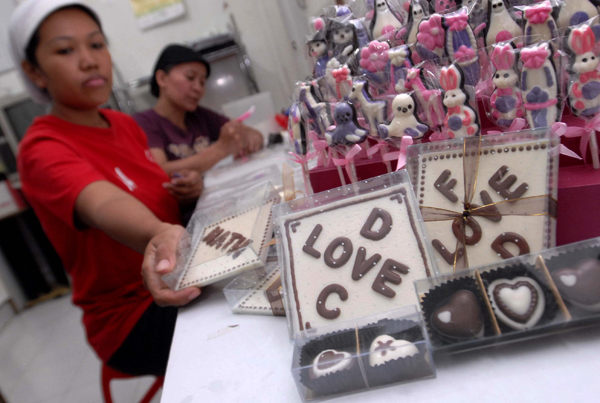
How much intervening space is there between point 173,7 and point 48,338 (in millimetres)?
2753

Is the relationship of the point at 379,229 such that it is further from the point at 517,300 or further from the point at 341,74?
the point at 341,74

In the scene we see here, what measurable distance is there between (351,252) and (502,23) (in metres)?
0.45

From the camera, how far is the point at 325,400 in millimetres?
468

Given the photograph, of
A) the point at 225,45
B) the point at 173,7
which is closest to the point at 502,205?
the point at 225,45

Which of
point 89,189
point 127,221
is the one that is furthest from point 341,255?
point 89,189

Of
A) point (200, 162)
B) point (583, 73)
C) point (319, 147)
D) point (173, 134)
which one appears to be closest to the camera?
point (583, 73)

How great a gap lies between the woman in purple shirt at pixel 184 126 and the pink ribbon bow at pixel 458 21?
1411mm

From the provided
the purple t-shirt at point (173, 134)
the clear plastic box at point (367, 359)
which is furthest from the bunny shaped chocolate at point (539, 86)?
the purple t-shirt at point (173, 134)

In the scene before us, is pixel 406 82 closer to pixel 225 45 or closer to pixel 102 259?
pixel 102 259

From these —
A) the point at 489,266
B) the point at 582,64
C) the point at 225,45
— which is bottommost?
the point at 489,266

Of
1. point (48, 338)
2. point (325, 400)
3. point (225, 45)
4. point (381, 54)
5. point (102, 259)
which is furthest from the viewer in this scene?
point (225, 45)

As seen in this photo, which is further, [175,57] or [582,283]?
[175,57]

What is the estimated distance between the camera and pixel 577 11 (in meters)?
0.58

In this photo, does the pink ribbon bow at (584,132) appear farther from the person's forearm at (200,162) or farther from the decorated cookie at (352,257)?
the person's forearm at (200,162)
